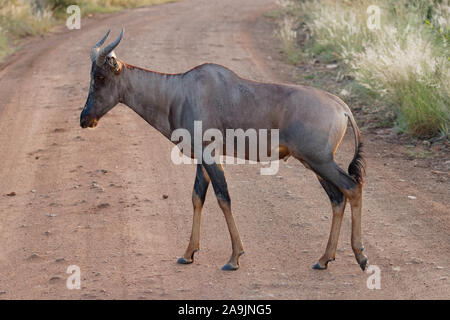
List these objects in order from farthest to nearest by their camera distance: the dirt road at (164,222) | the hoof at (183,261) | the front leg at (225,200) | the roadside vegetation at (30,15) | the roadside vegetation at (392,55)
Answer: the roadside vegetation at (30,15) < the roadside vegetation at (392,55) < the hoof at (183,261) < the front leg at (225,200) < the dirt road at (164,222)

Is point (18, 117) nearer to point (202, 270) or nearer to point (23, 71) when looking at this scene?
point (23, 71)

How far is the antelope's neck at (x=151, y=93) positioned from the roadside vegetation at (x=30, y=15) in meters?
12.4

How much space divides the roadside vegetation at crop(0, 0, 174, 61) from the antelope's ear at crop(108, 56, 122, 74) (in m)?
12.4

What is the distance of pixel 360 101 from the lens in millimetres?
12633

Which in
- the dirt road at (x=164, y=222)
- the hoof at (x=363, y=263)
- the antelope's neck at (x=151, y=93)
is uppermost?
Result: the antelope's neck at (x=151, y=93)

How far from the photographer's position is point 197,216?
6.62 m

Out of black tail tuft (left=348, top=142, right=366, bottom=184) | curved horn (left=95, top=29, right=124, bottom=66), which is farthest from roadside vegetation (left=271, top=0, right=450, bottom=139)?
curved horn (left=95, top=29, right=124, bottom=66)

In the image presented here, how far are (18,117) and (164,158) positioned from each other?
365cm

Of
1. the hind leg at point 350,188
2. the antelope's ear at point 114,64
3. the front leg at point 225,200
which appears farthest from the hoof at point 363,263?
the antelope's ear at point 114,64

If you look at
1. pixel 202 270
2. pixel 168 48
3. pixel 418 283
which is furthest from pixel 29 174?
pixel 168 48

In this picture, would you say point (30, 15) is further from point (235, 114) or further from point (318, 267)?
point (318, 267)

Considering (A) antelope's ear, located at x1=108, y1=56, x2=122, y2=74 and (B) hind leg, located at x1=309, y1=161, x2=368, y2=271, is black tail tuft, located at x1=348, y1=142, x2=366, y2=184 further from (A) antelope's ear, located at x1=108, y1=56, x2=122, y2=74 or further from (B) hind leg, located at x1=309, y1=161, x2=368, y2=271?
(A) antelope's ear, located at x1=108, y1=56, x2=122, y2=74

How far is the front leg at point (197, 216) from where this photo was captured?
6.57m

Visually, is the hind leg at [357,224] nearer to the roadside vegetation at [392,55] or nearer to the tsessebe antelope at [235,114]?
the tsessebe antelope at [235,114]
